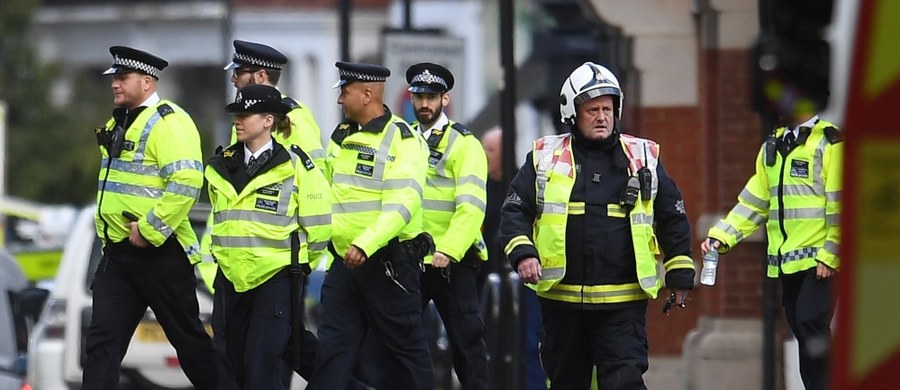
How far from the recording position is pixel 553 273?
9469 mm

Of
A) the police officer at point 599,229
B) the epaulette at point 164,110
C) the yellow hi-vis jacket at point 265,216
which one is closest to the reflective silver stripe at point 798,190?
the police officer at point 599,229

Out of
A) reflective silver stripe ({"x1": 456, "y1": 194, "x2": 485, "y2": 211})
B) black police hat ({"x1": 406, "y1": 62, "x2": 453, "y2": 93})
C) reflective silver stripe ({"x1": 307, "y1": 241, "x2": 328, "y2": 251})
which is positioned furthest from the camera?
black police hat ({"x1": 406, "y1": 62, "x2": 453, "y2": 93})

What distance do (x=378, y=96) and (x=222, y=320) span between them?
4.44ft

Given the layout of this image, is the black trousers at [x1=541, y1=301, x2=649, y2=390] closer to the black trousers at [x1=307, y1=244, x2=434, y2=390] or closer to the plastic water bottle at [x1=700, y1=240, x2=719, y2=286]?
the plastic water bottle at [x1=700, y1=240, x2=719, y2=286]

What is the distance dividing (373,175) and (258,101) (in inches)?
27.6

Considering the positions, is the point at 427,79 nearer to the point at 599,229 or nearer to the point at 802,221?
the point at 802,221

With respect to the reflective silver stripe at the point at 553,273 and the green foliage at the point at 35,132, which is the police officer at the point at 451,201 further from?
the green foliage at the point at 35,132

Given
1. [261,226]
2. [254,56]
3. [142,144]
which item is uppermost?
[254,56]

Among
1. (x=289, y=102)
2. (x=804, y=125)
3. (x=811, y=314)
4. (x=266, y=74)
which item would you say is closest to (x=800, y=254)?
(x=811, y=314)

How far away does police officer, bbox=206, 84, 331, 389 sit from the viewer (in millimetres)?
10039

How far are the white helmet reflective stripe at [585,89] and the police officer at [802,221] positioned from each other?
135 centimetres

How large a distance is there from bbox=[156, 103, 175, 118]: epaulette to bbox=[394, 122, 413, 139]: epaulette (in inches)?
43.7

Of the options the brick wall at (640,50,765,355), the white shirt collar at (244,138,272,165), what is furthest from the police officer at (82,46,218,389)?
the brick wall at (640,50,765,355)

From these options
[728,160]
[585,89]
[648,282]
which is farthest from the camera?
[728,160]
